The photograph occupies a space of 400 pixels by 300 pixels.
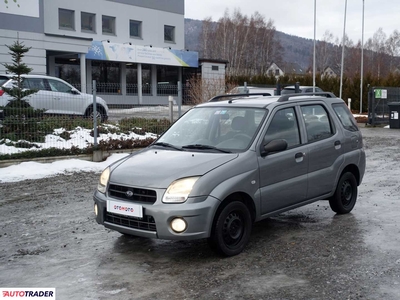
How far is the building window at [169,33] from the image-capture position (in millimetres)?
42625

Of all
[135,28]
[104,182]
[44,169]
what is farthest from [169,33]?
[104,182]

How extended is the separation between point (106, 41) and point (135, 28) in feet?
16.9

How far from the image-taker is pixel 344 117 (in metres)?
7.38

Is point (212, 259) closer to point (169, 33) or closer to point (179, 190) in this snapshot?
point (179, 190)

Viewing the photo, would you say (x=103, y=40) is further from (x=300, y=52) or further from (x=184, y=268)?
(x=300, y=52)

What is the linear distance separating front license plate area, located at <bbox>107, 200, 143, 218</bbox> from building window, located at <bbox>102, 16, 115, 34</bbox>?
1372 inches

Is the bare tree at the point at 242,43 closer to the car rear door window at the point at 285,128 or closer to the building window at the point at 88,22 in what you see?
the building window at the point at 88,22

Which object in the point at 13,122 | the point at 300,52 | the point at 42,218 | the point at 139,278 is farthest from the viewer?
the point at 300,52

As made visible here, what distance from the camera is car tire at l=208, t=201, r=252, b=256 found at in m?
5.22

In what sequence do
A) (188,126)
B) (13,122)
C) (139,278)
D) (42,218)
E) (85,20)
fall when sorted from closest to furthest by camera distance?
(139,278), (188,126), (42,218), (13,122), (85,20)

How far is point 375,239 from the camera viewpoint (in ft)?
19.8

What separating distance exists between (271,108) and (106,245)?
2625mm

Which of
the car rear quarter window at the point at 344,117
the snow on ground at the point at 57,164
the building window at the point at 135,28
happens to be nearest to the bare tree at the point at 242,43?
the building window at the point at 135,28

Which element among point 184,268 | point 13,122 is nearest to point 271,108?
point 184,268
